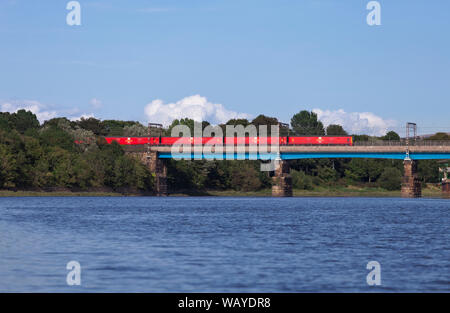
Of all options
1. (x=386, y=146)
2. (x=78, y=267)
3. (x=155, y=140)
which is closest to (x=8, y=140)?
(x=155, y=140)

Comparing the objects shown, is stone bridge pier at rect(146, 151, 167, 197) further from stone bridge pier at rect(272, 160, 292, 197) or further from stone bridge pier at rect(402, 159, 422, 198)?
stone bridge pier at rect(402, 159, 422, 198)

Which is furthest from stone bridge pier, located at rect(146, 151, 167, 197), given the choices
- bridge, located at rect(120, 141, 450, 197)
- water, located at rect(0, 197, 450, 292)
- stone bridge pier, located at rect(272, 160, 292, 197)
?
water, located at rect(0, 197, 450, 292)

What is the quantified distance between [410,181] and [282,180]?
3246 cm

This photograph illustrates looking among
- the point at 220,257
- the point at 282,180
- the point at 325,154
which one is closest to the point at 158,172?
the point at 282,180

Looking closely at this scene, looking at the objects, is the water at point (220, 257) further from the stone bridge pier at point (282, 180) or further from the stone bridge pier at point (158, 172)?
the stone bridge pier at point (158, 172)

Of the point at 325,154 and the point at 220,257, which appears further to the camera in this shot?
the point at 325,154

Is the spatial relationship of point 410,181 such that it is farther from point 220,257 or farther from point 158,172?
point 220,257

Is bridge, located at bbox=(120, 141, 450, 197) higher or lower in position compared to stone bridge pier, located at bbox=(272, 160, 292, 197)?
higher

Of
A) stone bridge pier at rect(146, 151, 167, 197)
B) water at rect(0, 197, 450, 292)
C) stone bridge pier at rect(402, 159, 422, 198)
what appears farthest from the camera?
stone bridge pier at rect(146, 151, 167, 197)

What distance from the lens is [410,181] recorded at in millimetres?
181000

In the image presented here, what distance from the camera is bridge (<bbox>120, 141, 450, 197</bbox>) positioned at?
584 feet
